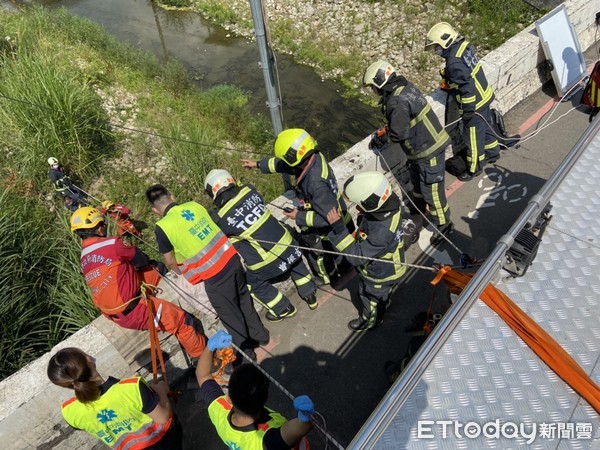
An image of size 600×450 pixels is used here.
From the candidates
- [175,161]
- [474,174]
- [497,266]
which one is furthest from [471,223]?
[175,161]

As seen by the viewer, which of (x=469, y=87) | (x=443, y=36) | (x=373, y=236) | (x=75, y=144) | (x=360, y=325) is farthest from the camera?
(x=75, y=144)

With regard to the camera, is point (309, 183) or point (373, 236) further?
point (309, 183)

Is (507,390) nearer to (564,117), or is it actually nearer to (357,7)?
(564,117)

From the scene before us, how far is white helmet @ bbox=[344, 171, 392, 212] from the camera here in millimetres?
3412

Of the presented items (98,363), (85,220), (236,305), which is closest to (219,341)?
(236,305)

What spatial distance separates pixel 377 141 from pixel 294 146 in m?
1.39

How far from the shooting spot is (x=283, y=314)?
4375mm

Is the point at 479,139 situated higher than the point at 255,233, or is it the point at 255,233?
the point at 479,139

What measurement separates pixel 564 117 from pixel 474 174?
2114mm

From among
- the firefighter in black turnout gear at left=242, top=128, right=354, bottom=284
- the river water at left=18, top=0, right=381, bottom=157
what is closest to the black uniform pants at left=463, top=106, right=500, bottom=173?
the firefighter in black turnout gear at left=242, top=128, right=354, bottom=284

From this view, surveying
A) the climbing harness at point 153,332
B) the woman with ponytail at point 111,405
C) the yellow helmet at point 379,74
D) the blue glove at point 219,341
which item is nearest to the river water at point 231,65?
the yellow helmet at point 379,74

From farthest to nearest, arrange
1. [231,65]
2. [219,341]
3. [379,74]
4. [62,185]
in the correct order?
[231,65]
[62,185]
[379,74]
[219,341]

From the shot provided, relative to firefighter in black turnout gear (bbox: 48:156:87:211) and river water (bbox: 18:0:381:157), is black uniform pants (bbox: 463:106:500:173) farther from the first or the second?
firefighter in black turnout gear (bbox: 48:156:87:211)

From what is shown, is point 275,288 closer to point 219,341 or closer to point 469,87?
point 219,341
